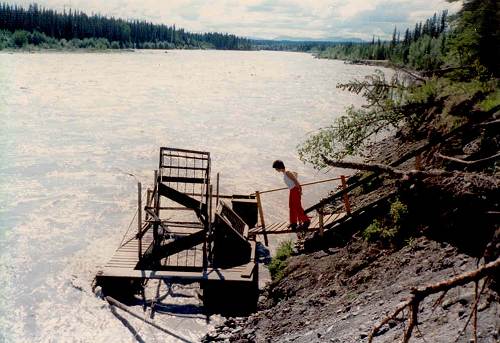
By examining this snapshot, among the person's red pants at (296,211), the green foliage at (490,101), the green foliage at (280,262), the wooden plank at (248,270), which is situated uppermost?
the green foliage at (490,101)

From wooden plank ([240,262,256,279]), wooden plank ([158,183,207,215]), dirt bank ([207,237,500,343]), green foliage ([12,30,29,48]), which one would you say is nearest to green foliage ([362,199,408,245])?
dirt bank ([207,237,500,343])

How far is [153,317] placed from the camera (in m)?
13.2

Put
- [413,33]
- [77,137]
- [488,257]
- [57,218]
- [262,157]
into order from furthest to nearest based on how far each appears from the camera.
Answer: [413,33] → [77,137] → [262,157] → [57,218] → [488,257]

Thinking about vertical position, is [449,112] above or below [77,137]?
above

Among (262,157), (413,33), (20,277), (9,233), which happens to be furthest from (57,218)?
(413,33)

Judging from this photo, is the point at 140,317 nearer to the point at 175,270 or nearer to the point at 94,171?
the point at 175,270

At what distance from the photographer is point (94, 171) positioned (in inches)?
1122

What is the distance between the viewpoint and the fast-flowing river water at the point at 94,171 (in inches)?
529

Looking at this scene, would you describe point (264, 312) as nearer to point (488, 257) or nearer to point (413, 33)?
point (488, 257)

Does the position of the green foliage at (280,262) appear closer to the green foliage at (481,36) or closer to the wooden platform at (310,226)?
the wooden platform at (310,226)

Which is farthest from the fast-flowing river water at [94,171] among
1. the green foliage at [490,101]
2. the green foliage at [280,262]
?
the green foliage at [490,101]

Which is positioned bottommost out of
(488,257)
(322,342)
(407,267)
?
(322,342)

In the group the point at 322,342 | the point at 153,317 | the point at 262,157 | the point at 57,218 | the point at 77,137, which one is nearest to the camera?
the point at 322,342

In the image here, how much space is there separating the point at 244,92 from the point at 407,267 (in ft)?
213
